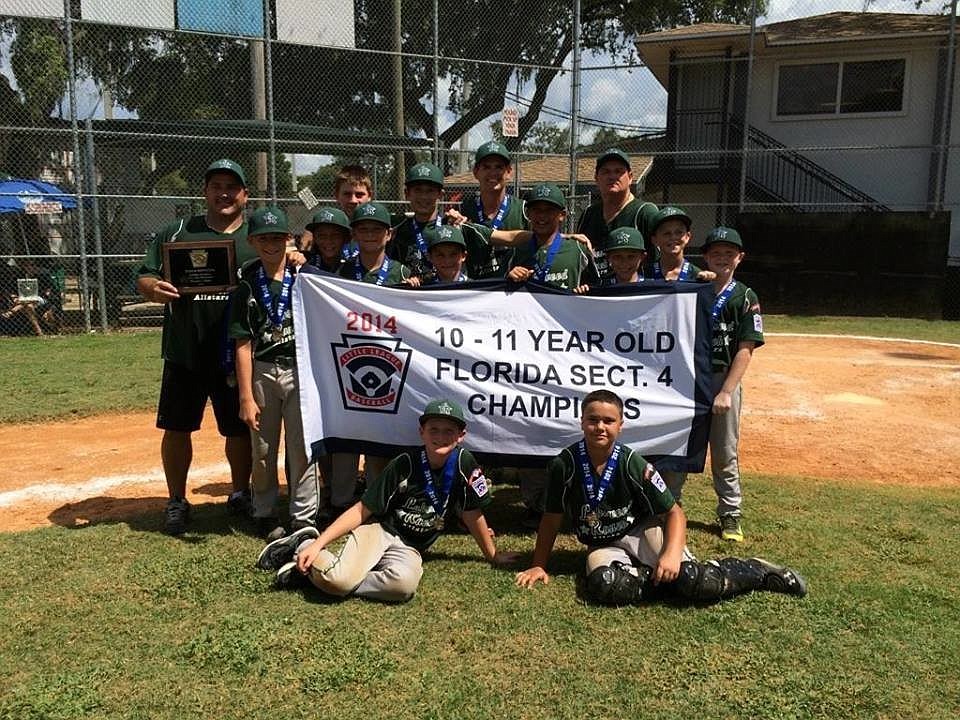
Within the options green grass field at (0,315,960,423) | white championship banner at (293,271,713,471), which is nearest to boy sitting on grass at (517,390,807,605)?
white championship banner at (293,271,713,471)

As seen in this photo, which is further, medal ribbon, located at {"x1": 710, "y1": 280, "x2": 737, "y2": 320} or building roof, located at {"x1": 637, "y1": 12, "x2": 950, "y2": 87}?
building roof, located at {"x1": 637, "y1": 12, "x2": 950, "y2": 87}

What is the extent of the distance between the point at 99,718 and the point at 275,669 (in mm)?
619

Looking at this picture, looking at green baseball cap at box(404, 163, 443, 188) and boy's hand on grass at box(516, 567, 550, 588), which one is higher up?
green baseball cap at box(404, 163, 443, 188)

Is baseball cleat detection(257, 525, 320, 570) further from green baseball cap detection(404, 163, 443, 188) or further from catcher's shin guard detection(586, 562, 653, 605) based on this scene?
green baseball cap detection(404, 163, 443, 188)

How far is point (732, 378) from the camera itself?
4547 millimetres

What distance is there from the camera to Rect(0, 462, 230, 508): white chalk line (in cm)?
529

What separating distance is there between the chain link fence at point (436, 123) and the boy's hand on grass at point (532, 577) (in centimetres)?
1015

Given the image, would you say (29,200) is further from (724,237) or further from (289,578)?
(724,237)

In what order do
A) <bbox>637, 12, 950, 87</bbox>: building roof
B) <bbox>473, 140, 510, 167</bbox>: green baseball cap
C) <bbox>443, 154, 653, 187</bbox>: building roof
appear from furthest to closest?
<bbox>443, 154, 653, 187</bbox>: building roof, <bbox>637, 12, 950, 87</bbox>: building roof, <bbox>473, 140, 510, 167</bbox>: green baseball cap

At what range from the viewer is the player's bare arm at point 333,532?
368 centimetres

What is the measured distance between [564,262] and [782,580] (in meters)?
2.09

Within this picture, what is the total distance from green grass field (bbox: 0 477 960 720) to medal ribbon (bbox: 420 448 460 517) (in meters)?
0.34

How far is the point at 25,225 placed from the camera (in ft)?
41.9

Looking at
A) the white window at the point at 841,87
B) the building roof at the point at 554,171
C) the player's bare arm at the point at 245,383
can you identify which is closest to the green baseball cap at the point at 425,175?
the player's bare arm at the point at 245,383
